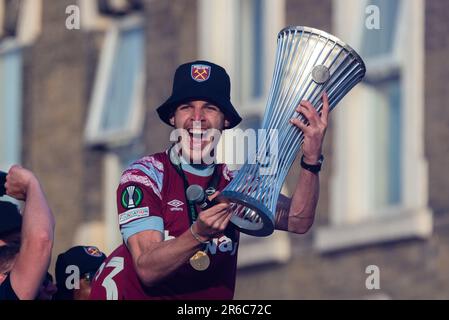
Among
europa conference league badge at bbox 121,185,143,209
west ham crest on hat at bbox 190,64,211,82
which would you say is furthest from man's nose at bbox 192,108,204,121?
europa conference league badge at bbox 121,185,143,209

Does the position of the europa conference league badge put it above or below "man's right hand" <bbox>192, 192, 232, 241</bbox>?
above

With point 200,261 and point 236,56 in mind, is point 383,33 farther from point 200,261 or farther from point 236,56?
point 200,261

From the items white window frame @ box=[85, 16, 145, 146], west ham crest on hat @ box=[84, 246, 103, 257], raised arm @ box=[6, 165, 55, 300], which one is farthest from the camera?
white window frame @ box=[85, 16, 145, 146]

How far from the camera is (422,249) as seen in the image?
1984 centimetres

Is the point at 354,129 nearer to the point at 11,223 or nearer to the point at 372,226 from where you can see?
the point at 372,226

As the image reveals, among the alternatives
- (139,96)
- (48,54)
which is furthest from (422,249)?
(48,54)

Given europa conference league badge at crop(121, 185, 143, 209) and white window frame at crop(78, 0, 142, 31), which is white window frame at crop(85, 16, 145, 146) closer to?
white window frame at crop(78, 0, 142, 31)

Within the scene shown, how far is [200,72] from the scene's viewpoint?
35.3 feet

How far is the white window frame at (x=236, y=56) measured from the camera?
21688mm

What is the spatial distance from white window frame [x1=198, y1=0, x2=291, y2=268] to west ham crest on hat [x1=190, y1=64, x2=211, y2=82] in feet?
34.6

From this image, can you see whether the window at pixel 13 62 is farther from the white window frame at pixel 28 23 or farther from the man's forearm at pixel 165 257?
the man's forearm at pixel 165 257

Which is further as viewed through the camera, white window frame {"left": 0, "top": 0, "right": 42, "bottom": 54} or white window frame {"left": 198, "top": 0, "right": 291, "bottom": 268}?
white window frame {"left": 0, "top": 0, "right": 42, "bottom": 54}

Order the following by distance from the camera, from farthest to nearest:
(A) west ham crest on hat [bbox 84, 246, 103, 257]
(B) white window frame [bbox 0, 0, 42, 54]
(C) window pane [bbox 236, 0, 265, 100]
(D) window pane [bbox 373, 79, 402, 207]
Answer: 1. (B) white window frame [bbox 0, 0, 42, 54]
2. (C) window pane [bbox 236, 0, 265, 100]
3. (D) window pane [bbox 373, 79, 402, 207]
4. (A) west ham crest on hat [bbox 84, 246, 103, 257]

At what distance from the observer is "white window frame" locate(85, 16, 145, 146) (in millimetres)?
24641
